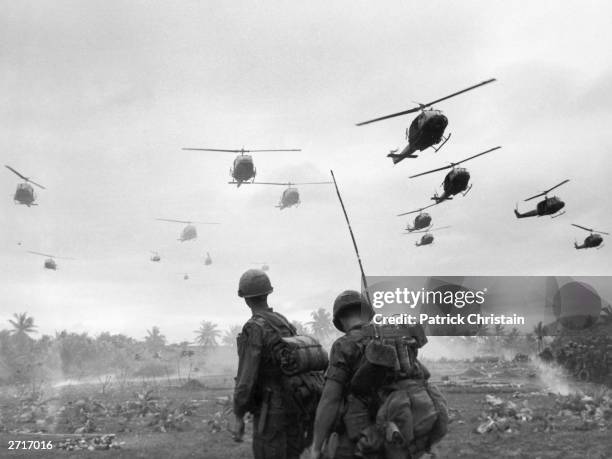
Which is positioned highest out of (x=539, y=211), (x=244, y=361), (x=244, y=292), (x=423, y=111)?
(x=423, y=111)

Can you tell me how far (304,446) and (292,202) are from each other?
25847 mm

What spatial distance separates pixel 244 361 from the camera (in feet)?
17.3

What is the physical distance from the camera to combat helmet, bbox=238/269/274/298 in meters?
5.69

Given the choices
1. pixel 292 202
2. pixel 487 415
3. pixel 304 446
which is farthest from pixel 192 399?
pixel 304 446

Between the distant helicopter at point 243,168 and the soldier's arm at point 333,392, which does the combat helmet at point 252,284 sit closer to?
the soldier's arm at point 333,392

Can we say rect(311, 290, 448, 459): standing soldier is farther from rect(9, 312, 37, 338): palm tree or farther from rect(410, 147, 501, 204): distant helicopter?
rect(9, 312, 37, 338): palm tree

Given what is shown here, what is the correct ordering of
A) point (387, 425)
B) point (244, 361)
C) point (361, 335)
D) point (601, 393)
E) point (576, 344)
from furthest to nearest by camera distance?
point (576, 344) < point (601, 393) < point (244, 361) < point (361, 335) < point (387, 425)

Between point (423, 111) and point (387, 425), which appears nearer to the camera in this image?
point (387, 425)

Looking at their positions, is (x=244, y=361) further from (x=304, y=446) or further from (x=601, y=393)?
(x=601, y=393)

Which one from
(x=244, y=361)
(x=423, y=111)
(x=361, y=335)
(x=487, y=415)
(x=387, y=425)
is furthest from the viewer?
(x=487, y=415)

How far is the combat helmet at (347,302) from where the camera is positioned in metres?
4.81

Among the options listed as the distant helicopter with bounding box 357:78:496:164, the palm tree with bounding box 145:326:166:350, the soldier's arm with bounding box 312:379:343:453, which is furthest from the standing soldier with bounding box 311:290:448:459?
the palm tree with bounding box 145:326:166:350

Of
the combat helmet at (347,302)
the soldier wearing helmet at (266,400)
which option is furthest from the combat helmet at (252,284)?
the combat helmet at (347,302)

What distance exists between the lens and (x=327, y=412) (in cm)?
437
